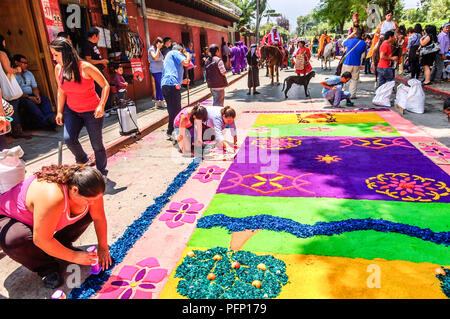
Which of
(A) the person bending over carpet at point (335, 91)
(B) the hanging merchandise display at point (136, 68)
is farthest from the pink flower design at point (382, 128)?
(B) the hanging merchandise display at point (136, 68)

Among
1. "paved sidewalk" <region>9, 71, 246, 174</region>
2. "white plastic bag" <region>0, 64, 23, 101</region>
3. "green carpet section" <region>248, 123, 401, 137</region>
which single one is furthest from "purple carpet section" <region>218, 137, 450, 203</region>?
"white plastic bag" <region>0, 64, 23, 101</region>

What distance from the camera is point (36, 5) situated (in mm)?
6207

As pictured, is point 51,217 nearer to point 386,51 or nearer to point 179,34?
point 386,51

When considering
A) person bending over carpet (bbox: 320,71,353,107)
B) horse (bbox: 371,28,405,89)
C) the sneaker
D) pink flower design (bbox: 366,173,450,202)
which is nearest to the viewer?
the sneaker

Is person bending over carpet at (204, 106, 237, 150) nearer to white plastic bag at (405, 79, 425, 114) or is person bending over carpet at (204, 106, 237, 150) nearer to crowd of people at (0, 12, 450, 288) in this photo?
crowd of people at (0, 12, 450, 288)

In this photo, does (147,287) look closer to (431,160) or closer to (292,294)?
(292,294)

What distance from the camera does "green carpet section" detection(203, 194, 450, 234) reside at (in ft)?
9.29

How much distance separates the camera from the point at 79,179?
195 centimetres

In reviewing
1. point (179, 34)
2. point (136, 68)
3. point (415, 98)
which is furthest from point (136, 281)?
point (179, 34)

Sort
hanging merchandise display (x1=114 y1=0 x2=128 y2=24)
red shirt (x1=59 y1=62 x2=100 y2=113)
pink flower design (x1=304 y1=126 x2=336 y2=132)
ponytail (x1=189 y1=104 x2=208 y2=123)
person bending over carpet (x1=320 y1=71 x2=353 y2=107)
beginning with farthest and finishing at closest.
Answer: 1. hanging merchandise display (x1=114 y1=0 x2=128 y2=24)
2. person bending over carpet (x1=320 y1=71 x2=353 y2=107)
3. pink flower design (x1=304 y1=126 x2=336 y2=132)
4. ponytail (x1=189 y1=104 x2=208 y2=123)
5. red shirt (x1=59 y1=62 x2=100 y2=113)

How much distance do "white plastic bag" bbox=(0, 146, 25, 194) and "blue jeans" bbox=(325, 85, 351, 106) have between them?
23.3ft

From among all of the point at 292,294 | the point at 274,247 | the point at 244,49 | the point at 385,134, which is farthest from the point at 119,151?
the point at 244,49

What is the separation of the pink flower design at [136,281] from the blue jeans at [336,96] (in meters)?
6.68

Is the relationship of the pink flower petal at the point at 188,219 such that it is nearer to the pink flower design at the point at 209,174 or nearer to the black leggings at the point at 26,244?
the pink flower design at the point at 209,174
